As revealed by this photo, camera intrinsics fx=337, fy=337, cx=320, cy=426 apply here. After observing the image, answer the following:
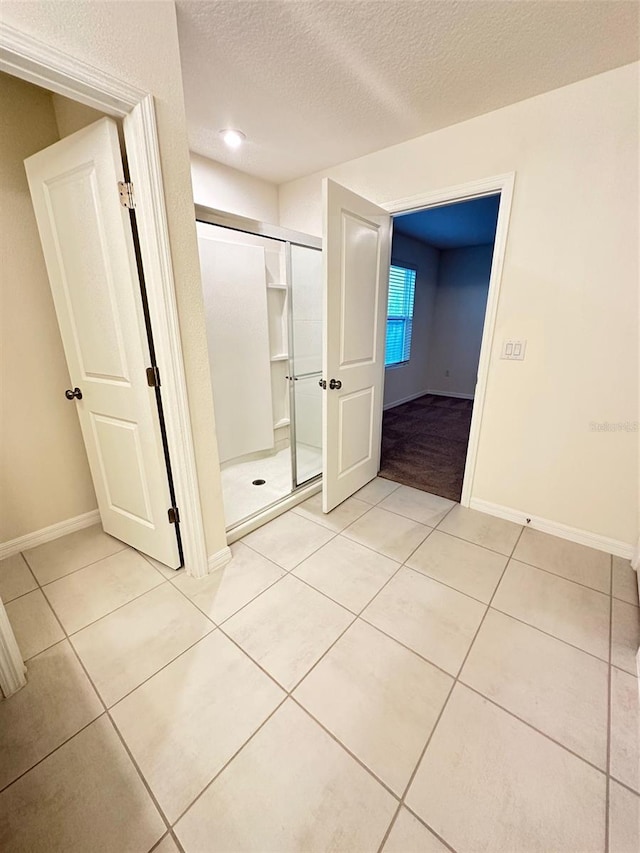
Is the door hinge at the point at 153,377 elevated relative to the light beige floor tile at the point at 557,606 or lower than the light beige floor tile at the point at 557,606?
elevated

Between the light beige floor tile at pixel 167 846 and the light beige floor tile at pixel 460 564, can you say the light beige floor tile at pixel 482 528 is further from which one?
the light beige floor tile at pixel 167 846

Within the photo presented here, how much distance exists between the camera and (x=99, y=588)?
5.67ft

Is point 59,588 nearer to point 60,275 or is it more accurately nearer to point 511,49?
point 60,275

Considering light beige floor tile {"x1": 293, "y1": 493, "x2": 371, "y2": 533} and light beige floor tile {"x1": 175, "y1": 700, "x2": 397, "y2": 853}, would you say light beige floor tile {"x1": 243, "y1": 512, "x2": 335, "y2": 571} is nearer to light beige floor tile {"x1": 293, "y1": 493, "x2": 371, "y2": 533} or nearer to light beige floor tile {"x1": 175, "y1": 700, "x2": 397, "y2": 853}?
light beige floor tile {"x1": 293, "y1": 493, "x2": 371, "y2": 533}

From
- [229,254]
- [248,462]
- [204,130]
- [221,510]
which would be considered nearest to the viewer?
[221,510]

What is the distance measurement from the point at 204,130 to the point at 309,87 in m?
0.78

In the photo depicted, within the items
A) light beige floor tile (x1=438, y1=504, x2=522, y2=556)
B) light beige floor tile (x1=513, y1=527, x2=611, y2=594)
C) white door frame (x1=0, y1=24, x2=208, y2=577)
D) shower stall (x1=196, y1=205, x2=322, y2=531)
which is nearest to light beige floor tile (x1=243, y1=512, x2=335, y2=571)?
shower stall (x1=196, y1=205, x2=322, y2=531)

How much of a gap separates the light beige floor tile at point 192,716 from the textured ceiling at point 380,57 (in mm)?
2522

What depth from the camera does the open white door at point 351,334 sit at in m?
1.97

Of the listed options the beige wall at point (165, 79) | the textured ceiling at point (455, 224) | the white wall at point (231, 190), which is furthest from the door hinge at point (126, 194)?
the textured ceiling at point (455, 224)

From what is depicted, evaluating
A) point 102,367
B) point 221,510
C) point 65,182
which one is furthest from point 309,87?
point 221,510

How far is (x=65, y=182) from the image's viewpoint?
1466 millimetres

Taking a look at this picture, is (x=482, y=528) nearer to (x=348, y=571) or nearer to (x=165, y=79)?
(x=348, y=571)

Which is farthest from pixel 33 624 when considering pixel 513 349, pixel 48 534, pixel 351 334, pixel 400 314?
pixel 400 314
